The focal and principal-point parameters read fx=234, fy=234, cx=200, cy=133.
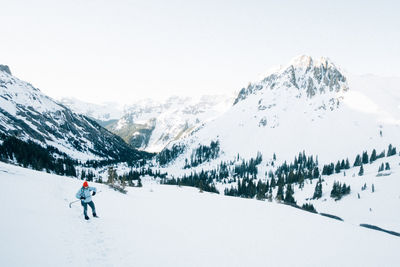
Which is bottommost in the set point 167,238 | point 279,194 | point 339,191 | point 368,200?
point 368,200

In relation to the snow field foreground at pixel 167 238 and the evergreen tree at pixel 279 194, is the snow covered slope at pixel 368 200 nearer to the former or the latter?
the evergreen tree at pixel 279 194

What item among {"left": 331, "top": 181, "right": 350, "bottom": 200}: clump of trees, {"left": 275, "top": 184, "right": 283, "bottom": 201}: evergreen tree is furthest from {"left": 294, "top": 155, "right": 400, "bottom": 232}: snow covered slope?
{"left": 275, "top": 184, "right": 283, "bottom": 201}: evergreen tree

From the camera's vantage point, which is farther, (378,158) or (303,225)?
(378,158)

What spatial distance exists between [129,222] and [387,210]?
114938 millimetres

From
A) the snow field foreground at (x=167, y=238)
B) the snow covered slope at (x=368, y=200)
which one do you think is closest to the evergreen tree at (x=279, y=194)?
the snow covered slope at (x=368, y=200)

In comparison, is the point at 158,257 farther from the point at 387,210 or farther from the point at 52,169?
the point at 52,169

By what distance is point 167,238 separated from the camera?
40.3 feet

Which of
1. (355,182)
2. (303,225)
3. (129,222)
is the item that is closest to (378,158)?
(355,182)

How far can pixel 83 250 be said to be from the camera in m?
9.52

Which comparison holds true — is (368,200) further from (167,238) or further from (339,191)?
(167,238)

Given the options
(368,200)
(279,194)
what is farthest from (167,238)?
(368,200)

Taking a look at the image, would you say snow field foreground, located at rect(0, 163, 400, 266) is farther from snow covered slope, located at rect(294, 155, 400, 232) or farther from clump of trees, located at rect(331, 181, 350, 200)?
clump of trees, located at rect(331, 181, 350, 200)

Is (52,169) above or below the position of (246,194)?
above

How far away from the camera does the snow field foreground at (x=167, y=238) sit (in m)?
9.09
